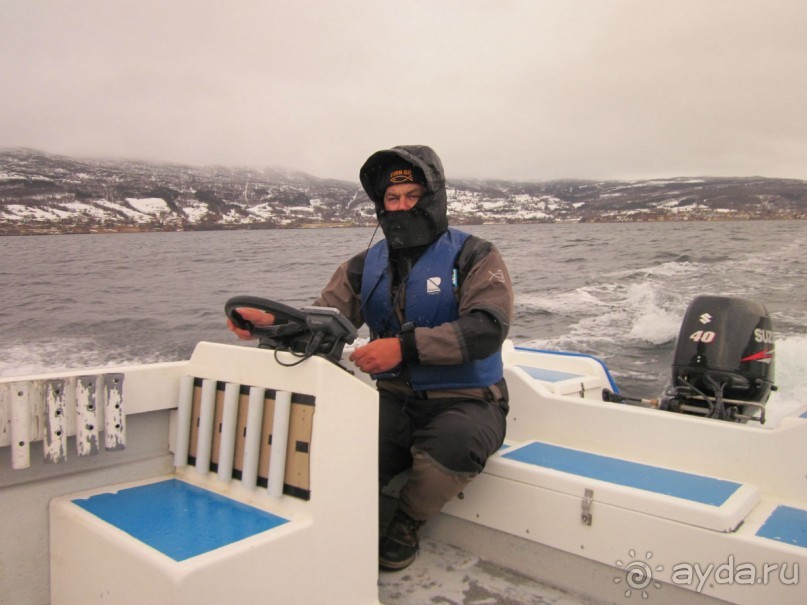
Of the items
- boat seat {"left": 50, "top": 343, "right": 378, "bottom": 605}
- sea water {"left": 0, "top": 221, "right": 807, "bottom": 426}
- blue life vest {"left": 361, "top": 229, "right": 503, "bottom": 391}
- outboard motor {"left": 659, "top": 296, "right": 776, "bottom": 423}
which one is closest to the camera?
boat seat {"left": 50, "top": 343, "right": 378, "bottom": 605}

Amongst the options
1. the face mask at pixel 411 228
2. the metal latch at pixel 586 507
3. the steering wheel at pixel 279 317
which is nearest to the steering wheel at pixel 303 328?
the steering wheel at pixel 279 317

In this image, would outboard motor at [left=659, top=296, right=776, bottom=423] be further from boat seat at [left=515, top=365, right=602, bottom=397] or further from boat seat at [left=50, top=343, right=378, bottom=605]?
boat seat at [left=50, top=343, right=378, bottom=605]

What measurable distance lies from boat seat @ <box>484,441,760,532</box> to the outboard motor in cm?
76

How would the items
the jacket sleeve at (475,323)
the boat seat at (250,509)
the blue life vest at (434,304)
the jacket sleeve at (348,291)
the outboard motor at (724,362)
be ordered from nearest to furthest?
the boat seat at (250,509), the jacket sleeve at (475,323), the blue life vest at (434,304), the jacket sleeve at (348,291), the outboard motor at (724,362)

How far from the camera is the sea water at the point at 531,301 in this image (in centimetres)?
979

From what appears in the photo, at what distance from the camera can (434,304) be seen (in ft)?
8.66

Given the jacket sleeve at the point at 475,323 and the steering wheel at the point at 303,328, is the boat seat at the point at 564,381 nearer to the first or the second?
the jacket sleeve at the point at 475,323

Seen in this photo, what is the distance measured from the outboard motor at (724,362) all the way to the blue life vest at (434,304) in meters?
1.35

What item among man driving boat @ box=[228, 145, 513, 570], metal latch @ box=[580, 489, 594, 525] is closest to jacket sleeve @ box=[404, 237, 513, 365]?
man driving boat @ box=[228, 145, 513, 570]

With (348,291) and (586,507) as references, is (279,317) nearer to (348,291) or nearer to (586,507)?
(348,291)

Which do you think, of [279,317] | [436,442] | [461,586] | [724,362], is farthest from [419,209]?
[724,362]

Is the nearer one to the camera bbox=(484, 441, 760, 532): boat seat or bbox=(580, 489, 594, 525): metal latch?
bbox=(484, 441, 760, 532): boat seat

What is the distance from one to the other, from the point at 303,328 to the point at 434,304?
0.65 meters

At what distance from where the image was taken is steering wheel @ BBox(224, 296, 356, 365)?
2.18 meters
